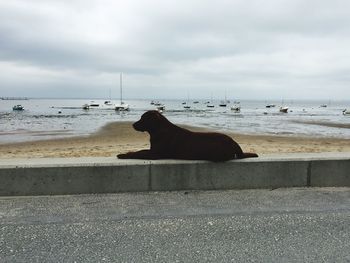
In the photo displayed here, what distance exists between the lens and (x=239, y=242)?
4.18 m

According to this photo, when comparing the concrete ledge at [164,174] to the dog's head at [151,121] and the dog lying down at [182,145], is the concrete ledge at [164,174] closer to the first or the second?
the dog lying down at [182,145]

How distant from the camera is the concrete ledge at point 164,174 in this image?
5.95 metres

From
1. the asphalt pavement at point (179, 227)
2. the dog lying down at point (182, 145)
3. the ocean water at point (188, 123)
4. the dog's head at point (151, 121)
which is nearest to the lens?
the asphalt pavement at point (179, 227)

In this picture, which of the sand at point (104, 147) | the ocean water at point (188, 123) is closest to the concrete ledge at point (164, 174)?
the sand at point (104, 147)

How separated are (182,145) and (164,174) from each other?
600 millimetres

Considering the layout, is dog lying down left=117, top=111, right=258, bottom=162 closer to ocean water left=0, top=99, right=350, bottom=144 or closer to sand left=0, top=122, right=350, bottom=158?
sand left=0, top=122, right=350, bottom=158

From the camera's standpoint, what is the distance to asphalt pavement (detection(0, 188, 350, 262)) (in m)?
3.89

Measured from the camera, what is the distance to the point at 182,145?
21.6ft

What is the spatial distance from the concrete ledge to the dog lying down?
18 centimetres

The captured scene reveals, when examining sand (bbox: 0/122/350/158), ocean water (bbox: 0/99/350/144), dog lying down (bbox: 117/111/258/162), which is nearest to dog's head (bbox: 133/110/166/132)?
dog lying down (bbox: 117/111/258/162)

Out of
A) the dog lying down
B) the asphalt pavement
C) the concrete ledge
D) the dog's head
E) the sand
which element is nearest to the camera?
the asphalt pavement

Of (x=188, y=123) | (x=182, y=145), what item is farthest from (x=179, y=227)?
(x=188, y=123)

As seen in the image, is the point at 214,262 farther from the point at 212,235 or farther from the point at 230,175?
the point at 230,175

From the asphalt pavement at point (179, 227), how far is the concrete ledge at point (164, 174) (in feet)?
0.57
